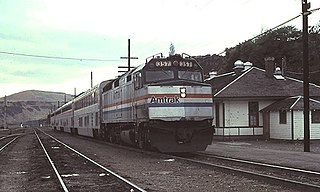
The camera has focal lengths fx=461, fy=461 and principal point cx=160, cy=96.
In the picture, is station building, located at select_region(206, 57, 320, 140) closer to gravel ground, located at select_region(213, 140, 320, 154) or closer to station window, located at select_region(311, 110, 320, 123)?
station window, located at select_region(311, 110, 320, 123)

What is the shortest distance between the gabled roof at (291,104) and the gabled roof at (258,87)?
38.9 inches

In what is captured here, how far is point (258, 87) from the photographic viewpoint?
3547 centimetres

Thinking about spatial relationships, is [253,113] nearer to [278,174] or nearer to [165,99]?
[165,99]

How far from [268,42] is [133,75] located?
169 ft

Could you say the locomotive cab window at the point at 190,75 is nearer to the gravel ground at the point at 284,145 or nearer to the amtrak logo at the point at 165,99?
the amtrak logo at the point at 165,99

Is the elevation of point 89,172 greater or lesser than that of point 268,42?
lesser

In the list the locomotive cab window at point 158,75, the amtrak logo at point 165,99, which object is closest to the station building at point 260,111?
the locomotive cab window at point 158,75

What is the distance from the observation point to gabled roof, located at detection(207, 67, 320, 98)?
33906 mm

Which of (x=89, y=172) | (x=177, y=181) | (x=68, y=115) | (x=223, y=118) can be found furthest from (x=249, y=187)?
(x=68, y=115)

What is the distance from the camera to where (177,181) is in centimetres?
1209

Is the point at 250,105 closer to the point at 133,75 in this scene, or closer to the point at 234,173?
the point at 133,75

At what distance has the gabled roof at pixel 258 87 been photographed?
3391cm

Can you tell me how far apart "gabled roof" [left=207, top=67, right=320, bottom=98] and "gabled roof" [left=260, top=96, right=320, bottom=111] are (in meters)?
0.99

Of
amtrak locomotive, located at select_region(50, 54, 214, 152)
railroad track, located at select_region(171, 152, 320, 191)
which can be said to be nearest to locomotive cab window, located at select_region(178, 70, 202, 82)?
amtrak locomotive, located at select_region(50, 54, 214, 152)
